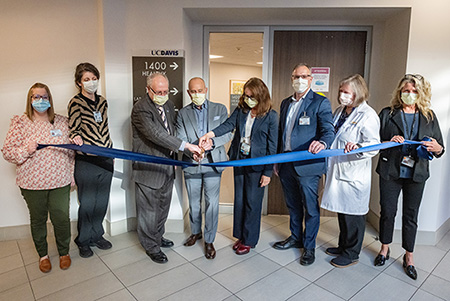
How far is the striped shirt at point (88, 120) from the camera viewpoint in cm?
260

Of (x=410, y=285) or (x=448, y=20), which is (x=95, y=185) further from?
(x=448, y=20)

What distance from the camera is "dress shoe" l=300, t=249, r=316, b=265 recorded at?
269 centimetres

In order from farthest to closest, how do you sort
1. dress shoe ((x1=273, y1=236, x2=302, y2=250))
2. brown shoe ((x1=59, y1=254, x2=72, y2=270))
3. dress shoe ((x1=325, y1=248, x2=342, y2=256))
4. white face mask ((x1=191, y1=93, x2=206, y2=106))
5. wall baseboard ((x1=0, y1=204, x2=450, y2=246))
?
wall baseboard ((x1=0, y1=204, x2=450, y2=246))
dress shoe ((x1=273, y1=236, x2=302, y2=250))
dress shoe ((x1=325, y1=248, x2=342, y2=256))
white face mask ((x1=191, y1=93, x2=206, y2=106))
brown shoe ((x1=59, y1=254, x2=72, y2=270))

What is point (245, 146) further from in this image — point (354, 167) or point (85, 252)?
point (85, 252)

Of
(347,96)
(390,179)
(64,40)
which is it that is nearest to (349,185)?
(390,179)

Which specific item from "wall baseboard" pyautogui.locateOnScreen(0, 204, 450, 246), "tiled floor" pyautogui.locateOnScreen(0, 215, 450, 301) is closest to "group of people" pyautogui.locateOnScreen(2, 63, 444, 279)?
"tiled floor" pyautogui.locateOnScreen(0, 215, 450, 301)

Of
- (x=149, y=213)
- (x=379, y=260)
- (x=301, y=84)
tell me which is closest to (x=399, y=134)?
(x=301, y=84)

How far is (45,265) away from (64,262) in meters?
0.14

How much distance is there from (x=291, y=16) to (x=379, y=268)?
2.67m

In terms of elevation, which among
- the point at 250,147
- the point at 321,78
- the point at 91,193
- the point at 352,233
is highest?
the point at 321,78

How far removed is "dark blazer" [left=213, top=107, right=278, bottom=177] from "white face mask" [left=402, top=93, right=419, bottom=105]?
1.02 metres

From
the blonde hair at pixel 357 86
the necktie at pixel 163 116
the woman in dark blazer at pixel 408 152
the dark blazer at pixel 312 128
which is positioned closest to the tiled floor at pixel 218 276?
the woman in dark blazer at pixel 408 152

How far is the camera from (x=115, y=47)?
3.05 metres

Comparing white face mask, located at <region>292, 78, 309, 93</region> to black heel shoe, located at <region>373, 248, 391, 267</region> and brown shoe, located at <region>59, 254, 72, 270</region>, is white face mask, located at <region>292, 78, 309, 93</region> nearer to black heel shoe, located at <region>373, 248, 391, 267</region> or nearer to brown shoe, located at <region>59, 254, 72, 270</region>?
black heel shoe, located at <region>373, 248, 391, 267</region>
